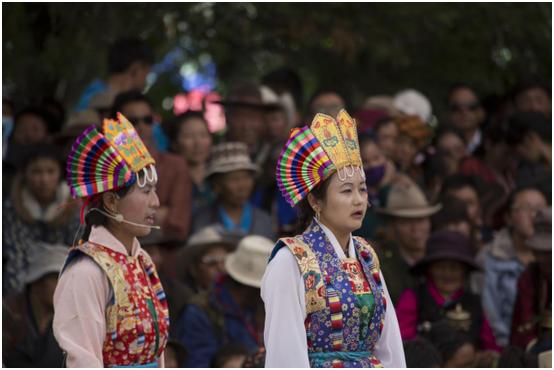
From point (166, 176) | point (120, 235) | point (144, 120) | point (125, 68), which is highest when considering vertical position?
point (125, 68)

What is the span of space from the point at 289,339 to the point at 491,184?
6.44 meters

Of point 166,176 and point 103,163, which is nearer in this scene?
point 103,163

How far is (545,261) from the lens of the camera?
34.8 feet

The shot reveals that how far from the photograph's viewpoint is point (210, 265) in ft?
35.8

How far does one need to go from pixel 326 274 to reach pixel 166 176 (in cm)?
474

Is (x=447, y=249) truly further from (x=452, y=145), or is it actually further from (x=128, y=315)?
Result: (x=128, y=315)

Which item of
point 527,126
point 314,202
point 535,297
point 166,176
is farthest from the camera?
point 527,126

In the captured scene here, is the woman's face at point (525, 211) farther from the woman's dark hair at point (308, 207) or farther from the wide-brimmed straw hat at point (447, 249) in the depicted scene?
the woman's dark hair at point (308, 207)

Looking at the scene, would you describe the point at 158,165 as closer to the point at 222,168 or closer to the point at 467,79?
the point at 222,168

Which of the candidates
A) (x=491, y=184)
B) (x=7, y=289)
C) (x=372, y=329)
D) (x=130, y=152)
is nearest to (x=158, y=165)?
(x=7, y=289)

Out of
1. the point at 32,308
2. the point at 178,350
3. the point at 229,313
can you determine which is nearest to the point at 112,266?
the point at 178,350

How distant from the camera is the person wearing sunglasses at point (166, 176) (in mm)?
11461

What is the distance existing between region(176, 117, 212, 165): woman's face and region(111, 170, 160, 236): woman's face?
4894mm

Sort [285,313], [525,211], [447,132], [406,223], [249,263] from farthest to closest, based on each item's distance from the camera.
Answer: [447,132], [406,223], [525,211], [249,263], [285,313]
